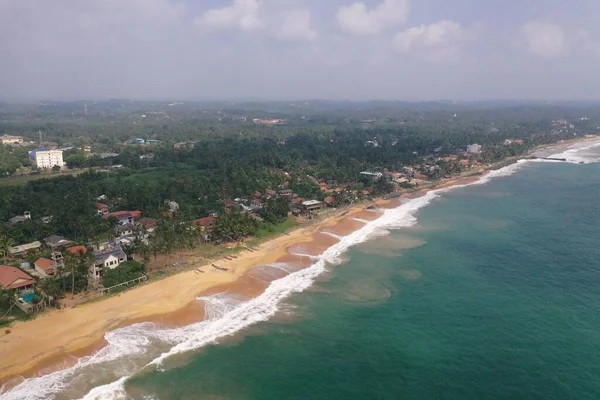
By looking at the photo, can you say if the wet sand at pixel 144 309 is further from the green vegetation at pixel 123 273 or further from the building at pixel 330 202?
the building at pixel 330 202

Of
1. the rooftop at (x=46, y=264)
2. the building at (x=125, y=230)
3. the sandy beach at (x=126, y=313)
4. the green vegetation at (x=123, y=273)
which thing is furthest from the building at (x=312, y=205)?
the rooftop at (x=46, y=264)

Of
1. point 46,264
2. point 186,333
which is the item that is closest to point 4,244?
point 46,264

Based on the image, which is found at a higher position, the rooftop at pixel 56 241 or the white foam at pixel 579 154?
the white foam at pixel 579 154

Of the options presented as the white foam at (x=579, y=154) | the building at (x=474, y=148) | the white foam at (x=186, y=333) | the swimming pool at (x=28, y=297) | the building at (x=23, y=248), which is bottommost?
the white foam at (x=186, y=333)

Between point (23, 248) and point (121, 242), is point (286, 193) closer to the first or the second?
point (121, 242)

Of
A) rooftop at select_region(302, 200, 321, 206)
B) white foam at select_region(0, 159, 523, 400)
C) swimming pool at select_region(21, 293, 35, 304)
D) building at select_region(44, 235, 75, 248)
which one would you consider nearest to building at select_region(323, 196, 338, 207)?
rooftop at select_region(302, 200, 321, 206)

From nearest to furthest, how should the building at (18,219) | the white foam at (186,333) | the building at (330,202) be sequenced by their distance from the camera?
the white foam at (186,333)
the building at (18,219)
the building at (330,202)

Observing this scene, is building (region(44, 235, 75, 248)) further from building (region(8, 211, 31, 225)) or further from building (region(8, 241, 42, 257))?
building (region(8, 211, 31, 225))
